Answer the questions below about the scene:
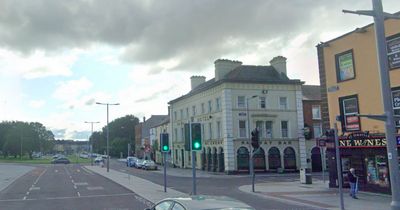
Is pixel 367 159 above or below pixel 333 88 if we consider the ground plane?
below

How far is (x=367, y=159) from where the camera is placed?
774 inches

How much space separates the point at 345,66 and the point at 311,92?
27.1 m

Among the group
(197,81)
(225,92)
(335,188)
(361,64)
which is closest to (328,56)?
(361,64)

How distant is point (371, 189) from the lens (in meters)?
19.4

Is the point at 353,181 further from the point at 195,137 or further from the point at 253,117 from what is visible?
the point at 253,117

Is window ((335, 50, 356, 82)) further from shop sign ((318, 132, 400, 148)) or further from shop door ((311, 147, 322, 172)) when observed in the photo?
shop door ((311, 147, 322, 172))

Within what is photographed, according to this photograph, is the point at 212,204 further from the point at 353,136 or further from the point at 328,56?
the point at 328,56

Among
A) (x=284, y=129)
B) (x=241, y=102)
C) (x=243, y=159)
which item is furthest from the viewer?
(x=284, y=129)

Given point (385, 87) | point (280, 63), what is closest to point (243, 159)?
point (280, 63)

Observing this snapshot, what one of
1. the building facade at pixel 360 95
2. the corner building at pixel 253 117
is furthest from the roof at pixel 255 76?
the building facade at pixel 360 95

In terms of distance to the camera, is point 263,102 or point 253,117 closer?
point 253,117

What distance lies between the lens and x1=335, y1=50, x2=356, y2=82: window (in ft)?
68.4

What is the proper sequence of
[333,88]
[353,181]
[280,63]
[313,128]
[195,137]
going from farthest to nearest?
[313,128] < [280,63] < [333,88] < [353,181] < [195,137]

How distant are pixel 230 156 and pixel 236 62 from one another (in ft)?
41.0
